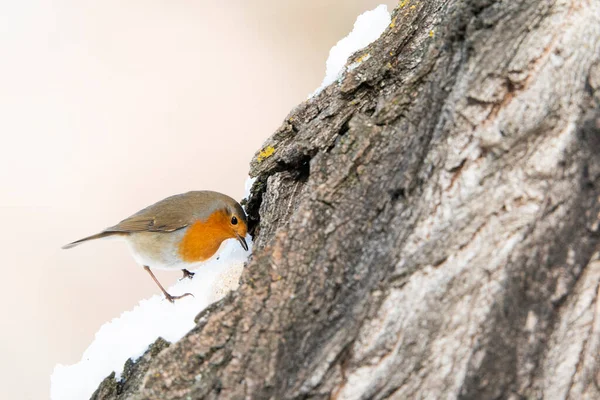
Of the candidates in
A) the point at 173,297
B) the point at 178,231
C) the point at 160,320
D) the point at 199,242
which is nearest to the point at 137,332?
the point at 160,320

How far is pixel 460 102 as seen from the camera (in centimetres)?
184

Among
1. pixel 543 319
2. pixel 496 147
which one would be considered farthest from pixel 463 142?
pixel 543 319

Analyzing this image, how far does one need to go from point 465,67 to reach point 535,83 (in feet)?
0.78

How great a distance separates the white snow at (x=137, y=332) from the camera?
2.72m

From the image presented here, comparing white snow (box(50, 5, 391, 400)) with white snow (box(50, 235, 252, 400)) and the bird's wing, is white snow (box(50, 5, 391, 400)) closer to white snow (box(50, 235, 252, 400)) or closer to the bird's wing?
white snow (box(50, 235, 252, 400))

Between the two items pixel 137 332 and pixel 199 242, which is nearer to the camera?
pixel 137 332

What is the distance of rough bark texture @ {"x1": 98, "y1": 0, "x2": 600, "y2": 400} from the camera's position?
1.71 m

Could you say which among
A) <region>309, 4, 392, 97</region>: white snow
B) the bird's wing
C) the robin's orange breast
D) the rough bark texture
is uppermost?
<region>309, 4, 392, 97</region>: white snow

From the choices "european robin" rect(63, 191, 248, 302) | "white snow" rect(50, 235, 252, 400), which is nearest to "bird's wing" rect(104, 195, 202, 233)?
"european robin" rect(63, 191, 248, 302)

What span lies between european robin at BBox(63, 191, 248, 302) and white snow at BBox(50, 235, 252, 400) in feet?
2.87

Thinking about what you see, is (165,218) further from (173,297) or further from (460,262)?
(460,262)

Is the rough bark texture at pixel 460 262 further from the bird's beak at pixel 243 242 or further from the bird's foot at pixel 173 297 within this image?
the bird's beak at pixel 243 242

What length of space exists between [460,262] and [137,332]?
1.76m

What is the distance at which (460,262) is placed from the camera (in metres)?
1.75
